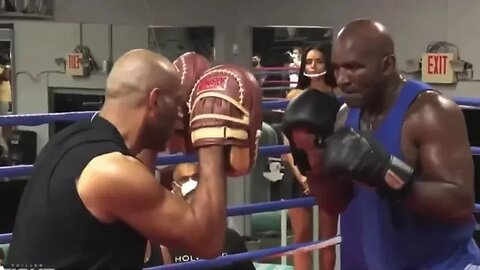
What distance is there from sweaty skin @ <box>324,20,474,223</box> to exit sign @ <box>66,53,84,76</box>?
4.11 meters

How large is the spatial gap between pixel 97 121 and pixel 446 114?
0.81 m

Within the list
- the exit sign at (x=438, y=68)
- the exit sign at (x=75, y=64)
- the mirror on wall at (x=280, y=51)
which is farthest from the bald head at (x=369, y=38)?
the exit sign at (x=75, y=64)

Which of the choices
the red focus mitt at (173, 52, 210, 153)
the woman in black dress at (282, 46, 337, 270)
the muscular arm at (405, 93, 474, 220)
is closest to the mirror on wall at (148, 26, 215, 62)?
the woman in black dress at (282, 46, 337, 270)

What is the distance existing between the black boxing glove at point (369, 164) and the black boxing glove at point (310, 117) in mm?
233

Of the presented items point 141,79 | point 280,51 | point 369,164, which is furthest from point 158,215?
point 280,51

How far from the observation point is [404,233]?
6.48ft

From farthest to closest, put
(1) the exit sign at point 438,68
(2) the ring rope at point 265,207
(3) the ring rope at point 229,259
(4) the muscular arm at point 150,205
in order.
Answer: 1. (1) the exit sign at point 438,68
2. (2) the ring rope at point 265,207
3. (3) the ring rope at point 229,259
4. (4) the muscular arm at point 150,205

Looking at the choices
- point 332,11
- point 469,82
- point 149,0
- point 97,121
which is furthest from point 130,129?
point 149,0

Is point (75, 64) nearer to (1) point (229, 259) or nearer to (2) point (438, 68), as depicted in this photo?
(2) point (438, 68)

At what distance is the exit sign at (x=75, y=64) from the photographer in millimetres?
5887

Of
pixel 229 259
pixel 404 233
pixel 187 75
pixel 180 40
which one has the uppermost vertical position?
pixel 187 75

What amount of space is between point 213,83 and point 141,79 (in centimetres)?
18

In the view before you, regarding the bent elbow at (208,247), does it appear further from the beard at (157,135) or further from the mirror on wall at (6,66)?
the mirror on wall at (6,66)

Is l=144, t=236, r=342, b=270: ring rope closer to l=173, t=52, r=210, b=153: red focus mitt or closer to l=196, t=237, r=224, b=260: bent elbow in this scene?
l=173, t=52, r=210, b=153: red focus mitt
